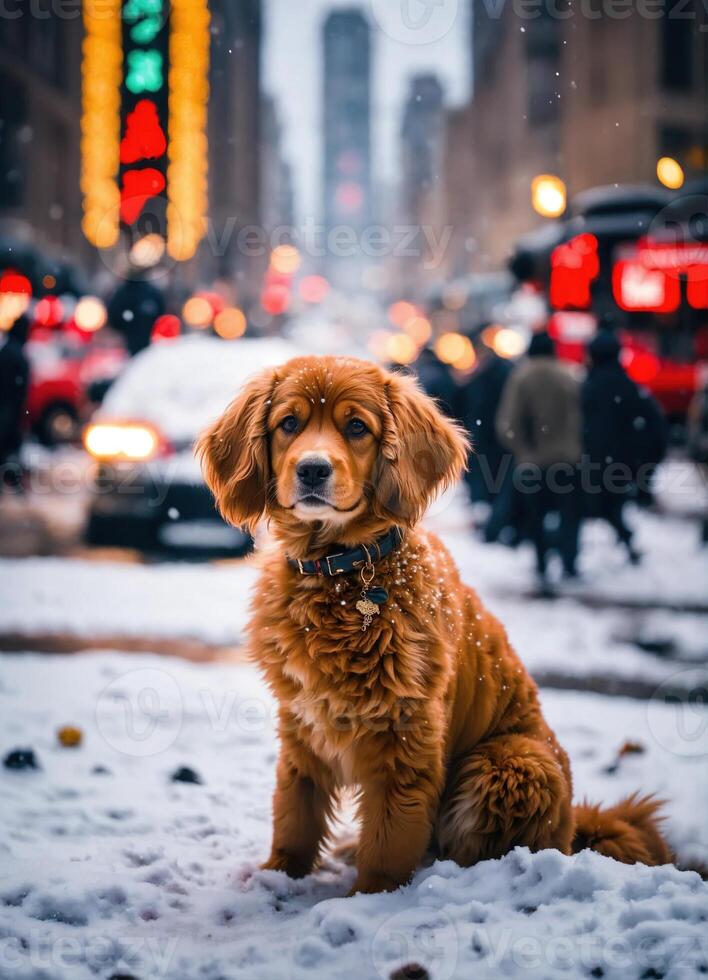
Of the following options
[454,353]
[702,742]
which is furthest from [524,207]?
[702,742]

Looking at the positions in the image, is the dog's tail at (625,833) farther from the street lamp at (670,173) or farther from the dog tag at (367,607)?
the street lamp at (670,173)

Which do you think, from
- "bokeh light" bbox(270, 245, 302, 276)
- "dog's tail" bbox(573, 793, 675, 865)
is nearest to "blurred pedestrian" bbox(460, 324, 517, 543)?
"dog's tail" bbox(573, 793, 675, 865)

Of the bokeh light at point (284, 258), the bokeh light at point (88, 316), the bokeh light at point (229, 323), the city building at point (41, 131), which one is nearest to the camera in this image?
the bokeh light at point (88, 316)

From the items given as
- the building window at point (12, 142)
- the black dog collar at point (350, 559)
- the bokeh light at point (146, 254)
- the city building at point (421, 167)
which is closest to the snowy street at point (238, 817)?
the black dog collar at point (350, 559)

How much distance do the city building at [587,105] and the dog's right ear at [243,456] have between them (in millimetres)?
21432

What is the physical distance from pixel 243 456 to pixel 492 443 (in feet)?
26.1

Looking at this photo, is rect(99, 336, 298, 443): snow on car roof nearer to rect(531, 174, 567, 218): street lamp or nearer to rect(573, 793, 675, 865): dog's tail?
rect(531, 174, 567, 218): street lamp

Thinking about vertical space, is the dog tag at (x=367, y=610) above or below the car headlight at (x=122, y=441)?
below

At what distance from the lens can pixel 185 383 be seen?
812 cm

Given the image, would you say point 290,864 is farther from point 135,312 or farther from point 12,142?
point 12,142

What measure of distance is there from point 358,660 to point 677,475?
46.8 ft

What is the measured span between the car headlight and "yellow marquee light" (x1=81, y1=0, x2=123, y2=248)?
21872 millimetres

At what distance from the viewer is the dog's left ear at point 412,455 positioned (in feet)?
9.81

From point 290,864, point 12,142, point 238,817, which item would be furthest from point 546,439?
point 12,142
